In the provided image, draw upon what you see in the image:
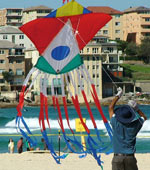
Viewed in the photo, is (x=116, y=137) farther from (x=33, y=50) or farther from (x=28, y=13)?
(x=28, y=13)

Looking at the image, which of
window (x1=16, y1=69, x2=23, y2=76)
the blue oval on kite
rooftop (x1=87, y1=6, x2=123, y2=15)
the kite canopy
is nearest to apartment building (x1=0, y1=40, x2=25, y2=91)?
window (x1=16, y1=69, x2=23, y2=76)

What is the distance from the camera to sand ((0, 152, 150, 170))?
841 inches

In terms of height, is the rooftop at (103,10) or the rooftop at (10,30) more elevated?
the rooftop at (103,10)

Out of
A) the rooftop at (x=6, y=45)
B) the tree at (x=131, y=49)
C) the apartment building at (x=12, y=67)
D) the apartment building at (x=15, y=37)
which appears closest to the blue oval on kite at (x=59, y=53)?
the apartment building at (x=12, y=67)

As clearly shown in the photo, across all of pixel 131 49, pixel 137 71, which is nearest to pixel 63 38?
pixel 137 71

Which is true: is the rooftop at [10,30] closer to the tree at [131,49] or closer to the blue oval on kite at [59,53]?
the tree at [131,49]

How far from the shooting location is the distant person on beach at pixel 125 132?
10609 millimetres

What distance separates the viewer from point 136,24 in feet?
479

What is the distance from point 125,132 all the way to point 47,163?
12.8m

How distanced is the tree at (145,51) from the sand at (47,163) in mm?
103640

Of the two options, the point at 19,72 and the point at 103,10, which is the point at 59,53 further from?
the point at 103,10

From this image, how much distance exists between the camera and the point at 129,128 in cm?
1066

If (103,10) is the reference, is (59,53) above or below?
above

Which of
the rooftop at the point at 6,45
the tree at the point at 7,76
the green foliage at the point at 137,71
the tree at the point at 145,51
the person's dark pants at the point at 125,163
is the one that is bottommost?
the green foliage at the point at 137,71
